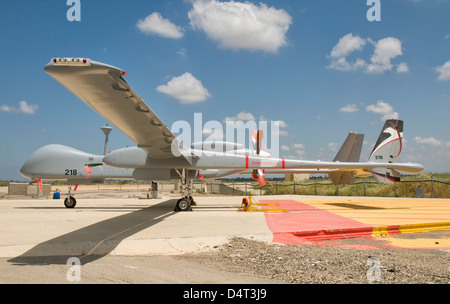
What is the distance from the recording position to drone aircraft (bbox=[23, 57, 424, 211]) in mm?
5250

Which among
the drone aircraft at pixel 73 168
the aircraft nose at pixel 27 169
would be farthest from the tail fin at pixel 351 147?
the aircraft nose at pixel 27 169

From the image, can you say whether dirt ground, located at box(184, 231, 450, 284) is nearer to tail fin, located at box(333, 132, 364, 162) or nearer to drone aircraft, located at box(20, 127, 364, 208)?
drone aircraft, located at box(20, 127, 364, 208)

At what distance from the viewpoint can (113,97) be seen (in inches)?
255

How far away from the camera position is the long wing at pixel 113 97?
486 centimetres

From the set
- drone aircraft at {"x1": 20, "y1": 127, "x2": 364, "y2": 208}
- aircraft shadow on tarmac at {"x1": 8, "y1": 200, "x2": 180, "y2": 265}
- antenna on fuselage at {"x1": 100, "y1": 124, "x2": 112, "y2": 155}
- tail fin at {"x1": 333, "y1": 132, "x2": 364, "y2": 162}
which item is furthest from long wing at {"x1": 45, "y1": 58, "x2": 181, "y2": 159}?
tail fin at {"x1": 333, "y1": 132, "x2": 364, "y2": 162}

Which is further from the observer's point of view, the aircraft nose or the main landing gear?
the aircraft nose

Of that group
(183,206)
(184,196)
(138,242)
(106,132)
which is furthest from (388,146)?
(106,132)

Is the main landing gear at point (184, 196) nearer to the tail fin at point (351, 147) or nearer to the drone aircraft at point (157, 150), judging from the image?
the drone aircraft at point (157, 150)

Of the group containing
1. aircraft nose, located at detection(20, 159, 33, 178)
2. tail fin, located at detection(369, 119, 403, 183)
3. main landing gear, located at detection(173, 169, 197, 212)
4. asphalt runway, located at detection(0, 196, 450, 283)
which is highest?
tail fin, located at detection(369, 119, 403, 183)

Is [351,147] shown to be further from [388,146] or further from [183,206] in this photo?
[183,206]

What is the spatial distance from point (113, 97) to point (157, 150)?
189 inches
